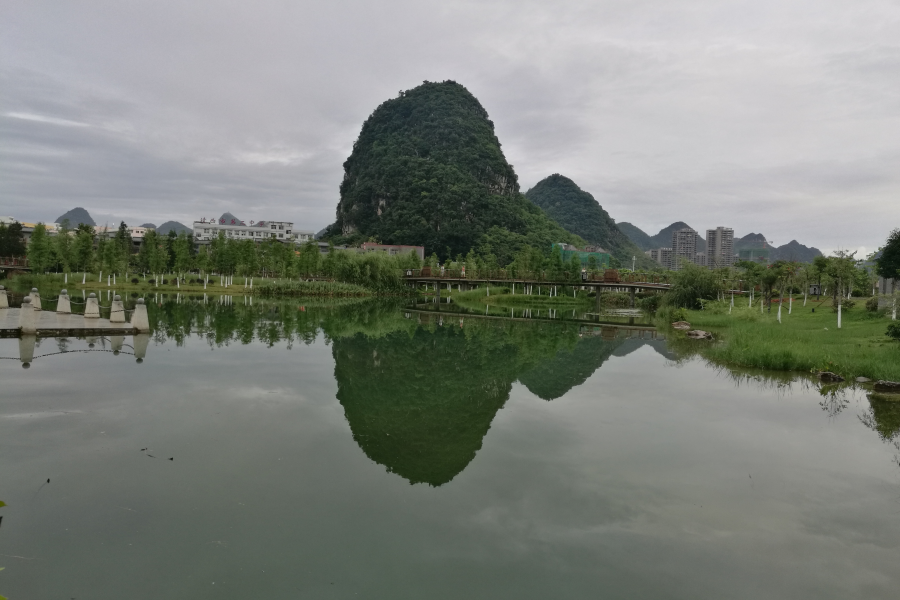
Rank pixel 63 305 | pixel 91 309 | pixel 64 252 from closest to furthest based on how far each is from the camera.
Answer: pixel 91 309, pixel 63 305, pixel 64 252

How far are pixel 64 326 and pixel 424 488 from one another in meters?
16.3

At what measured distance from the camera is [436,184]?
124m

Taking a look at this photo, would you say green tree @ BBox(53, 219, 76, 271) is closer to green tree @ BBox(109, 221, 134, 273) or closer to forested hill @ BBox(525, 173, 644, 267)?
green tree @ BBox(109, 221, 134, 273)

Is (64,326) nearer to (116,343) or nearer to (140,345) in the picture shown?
(116,343)

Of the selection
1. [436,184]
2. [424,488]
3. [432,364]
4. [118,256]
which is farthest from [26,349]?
[436,184]

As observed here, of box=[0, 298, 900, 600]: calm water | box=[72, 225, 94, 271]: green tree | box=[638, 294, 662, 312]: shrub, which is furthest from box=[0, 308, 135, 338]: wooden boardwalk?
box=[638, 294, 662, 312]: shrub

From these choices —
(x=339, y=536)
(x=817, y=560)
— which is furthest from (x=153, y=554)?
(x=817, y=560)

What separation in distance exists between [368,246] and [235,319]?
71436mm

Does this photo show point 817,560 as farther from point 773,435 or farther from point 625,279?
point 625,279

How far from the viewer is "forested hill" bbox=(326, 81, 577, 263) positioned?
11431 centimetres

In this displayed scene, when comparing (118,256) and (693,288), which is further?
(118,256)

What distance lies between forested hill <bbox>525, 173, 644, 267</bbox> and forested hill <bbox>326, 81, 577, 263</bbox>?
3550 centimetres

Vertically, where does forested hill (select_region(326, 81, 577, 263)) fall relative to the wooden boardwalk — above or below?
above

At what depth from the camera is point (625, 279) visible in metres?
50.3
